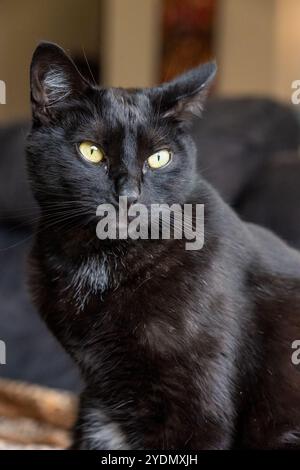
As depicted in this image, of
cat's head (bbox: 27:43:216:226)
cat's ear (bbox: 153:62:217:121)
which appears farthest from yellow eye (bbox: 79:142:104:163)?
cat's ear (bbox: 153:62:217:121)

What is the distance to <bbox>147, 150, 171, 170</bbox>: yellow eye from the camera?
1.04 m

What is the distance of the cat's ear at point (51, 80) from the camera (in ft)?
3.29

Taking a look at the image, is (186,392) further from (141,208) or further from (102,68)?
(102,68)

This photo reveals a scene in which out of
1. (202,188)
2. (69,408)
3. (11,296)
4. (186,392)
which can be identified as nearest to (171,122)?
(202,188)

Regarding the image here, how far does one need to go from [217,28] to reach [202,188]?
315 centimetres

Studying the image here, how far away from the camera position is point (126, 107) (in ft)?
3.45

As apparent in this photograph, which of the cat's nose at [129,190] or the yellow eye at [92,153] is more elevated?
the yellow eye at [92,153]

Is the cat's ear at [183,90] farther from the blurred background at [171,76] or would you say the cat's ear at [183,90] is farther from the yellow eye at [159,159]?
the blurred background at [171,76]

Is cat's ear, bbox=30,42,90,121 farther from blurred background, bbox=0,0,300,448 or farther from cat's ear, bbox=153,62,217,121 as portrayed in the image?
blurred background, bbox=0,0,300,448

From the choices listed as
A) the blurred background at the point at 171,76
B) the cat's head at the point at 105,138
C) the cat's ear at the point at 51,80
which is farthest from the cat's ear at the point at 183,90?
the blurred background at the point at 171,76

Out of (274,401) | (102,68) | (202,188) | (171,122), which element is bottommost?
(274,401)

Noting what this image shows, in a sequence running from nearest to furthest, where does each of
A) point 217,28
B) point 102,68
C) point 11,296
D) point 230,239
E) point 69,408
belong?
point 230,239, point 69,408, point 11,296, point 217,28, point 102,68

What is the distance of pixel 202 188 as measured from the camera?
1148 millimetres

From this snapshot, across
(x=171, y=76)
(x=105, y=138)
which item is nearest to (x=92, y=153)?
(x=105, y=138)
